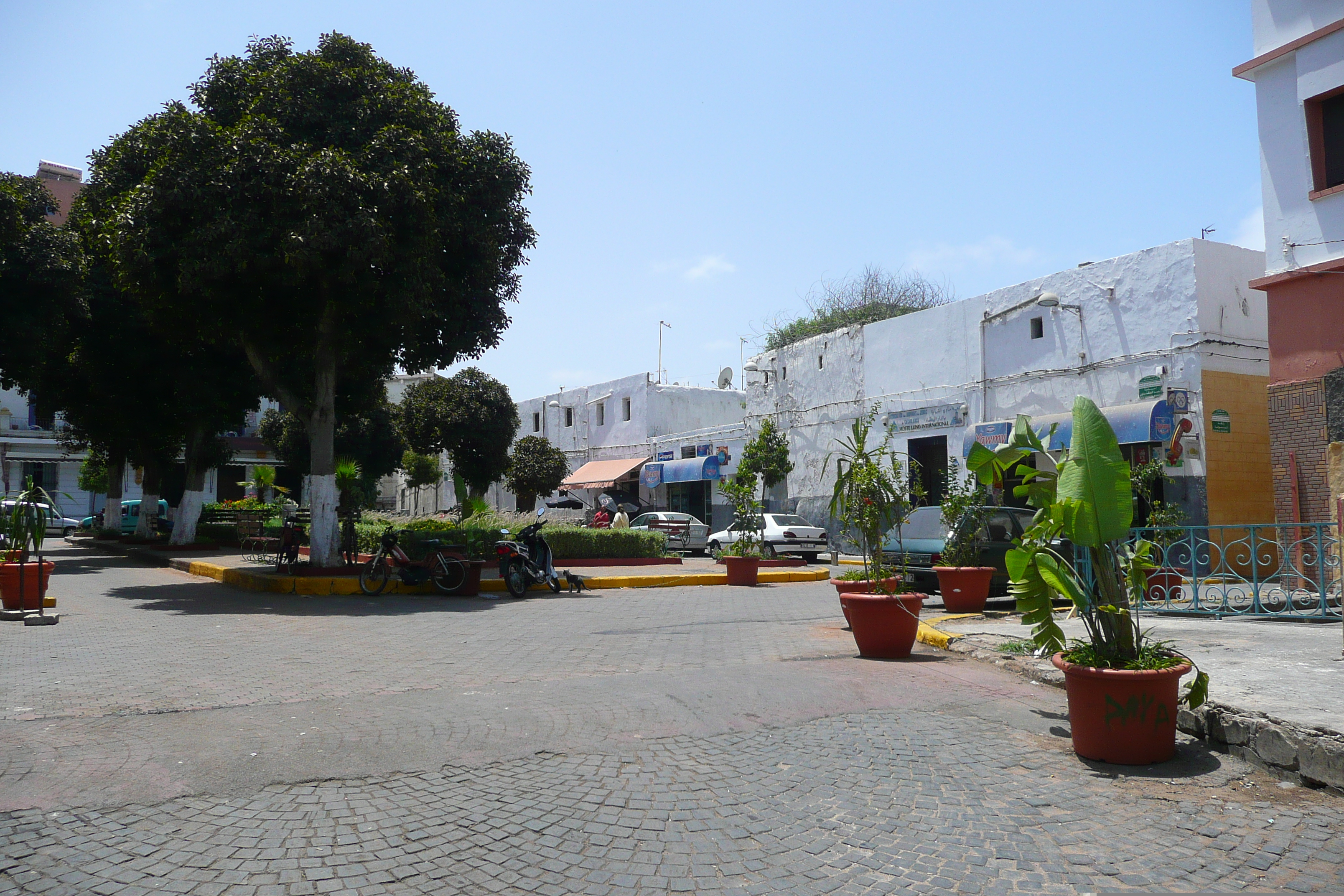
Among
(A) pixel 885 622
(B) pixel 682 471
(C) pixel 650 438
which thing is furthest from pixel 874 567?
(C) pixel 650 438

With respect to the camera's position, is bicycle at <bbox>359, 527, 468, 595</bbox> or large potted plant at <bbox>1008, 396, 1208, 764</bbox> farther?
bicycle at <bbox>359, 527, 468, 595</bbox>

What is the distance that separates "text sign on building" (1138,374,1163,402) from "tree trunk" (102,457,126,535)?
31797 mm

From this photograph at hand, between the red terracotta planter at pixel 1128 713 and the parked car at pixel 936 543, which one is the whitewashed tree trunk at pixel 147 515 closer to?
the parked car at pixel 936 543

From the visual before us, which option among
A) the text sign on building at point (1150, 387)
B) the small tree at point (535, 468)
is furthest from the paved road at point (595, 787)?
the small tree at point (535, 468)

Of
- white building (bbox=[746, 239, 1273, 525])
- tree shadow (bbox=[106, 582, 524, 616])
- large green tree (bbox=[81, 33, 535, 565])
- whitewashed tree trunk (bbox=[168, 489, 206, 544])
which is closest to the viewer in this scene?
tree shadow (bbox=[106, 582, 524, 616])

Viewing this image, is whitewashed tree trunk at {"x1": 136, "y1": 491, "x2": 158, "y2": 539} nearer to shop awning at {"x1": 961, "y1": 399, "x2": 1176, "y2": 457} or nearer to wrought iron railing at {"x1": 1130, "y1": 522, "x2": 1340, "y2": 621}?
shop awning at {"x1": 961, "y1": 399, "x2": 1176, "y2": 457}

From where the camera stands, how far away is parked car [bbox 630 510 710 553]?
28297 mm

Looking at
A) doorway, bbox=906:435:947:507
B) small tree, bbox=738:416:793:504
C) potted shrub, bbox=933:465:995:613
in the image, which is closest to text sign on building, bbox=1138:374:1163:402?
doorway, bbox=906:435:947:507

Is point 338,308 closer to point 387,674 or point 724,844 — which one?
point 387,674

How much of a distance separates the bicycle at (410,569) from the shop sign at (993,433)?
13.1 metres

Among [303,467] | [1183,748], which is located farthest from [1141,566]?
[303,467]

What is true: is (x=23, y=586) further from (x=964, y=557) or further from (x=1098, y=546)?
(x=964, y=557)

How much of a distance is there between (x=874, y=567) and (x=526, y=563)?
25.4ft

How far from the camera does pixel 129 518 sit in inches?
1741
